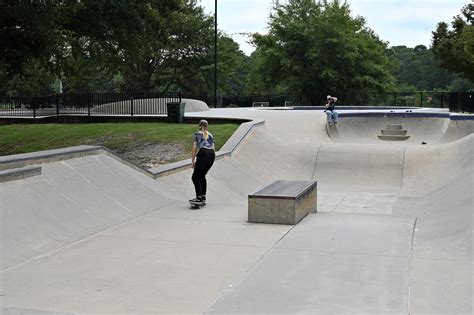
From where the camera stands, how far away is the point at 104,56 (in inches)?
993

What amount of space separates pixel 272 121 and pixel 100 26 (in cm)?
836

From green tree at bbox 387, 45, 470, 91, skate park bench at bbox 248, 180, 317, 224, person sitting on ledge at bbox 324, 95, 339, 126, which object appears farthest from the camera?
green tree at bbox 387, 45, 470, 91

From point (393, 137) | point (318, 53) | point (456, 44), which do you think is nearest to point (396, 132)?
point (393, 137)

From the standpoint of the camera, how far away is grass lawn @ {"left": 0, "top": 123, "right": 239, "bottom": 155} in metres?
19.5

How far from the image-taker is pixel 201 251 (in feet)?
23.5

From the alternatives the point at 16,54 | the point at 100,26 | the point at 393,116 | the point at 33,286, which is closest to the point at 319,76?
the point at 393,116

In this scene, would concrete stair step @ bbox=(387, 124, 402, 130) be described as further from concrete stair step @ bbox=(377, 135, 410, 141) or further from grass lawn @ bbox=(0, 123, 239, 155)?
grass lawn @ bbox=(0, 123, 239, 155)

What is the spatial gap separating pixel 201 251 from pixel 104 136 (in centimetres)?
Result: 1532

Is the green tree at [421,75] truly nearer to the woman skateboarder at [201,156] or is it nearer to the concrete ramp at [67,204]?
the woman skateboarder at [201,156]

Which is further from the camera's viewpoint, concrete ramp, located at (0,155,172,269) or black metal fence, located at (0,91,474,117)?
black metal fence, located at (0,91,474,117)

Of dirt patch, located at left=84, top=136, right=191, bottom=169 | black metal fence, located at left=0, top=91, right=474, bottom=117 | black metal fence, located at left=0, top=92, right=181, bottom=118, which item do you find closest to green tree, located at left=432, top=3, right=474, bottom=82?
black metal fence, located at left=0, top=91, right=474, bottom=117

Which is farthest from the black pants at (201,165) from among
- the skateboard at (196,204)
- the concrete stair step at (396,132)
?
the concrete stair step at (396,132)

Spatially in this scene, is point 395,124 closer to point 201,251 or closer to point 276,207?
point 276,207

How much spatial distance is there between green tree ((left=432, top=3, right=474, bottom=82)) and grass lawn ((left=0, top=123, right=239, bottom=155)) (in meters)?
21.0
